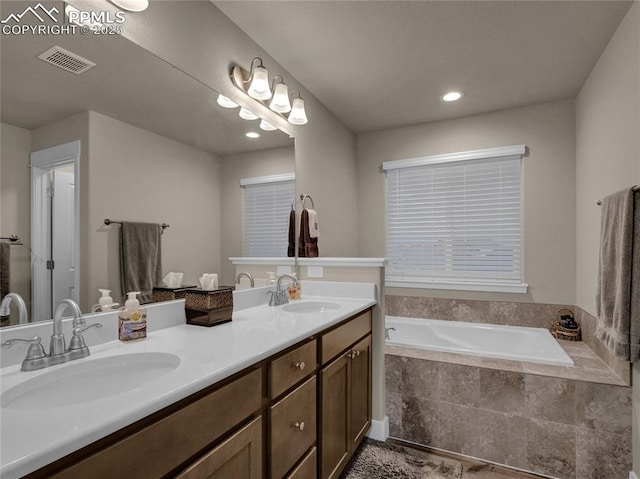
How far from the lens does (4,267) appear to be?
3.25 ft

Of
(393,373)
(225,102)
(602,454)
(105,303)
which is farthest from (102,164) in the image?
(602,454)

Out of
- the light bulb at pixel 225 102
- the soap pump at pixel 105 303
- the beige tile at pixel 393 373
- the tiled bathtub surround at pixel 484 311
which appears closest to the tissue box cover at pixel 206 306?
the soap pump at pixel 105 303

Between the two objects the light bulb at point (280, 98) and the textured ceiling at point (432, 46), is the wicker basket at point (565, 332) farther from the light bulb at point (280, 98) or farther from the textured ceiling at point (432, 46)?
the light bulb at point (280, 98)

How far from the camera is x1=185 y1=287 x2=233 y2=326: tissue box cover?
4.79 feet

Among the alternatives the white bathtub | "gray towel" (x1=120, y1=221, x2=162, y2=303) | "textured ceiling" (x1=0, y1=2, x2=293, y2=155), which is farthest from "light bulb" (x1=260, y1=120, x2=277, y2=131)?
the white bathtub

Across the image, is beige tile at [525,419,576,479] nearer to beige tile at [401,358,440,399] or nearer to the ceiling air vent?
beige tile at [401,358,440,399]

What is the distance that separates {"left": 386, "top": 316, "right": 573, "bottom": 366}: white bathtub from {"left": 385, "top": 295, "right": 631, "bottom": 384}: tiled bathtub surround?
0.20ft

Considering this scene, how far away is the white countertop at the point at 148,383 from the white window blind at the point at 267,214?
0.57 m

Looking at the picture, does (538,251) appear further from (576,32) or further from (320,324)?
(320,324)

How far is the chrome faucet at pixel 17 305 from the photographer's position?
996 mm

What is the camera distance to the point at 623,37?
1.97 m

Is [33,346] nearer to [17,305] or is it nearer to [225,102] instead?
[17,305]

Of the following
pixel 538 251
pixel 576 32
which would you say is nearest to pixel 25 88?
pixel 576 32

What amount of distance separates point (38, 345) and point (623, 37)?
309 centimetres
